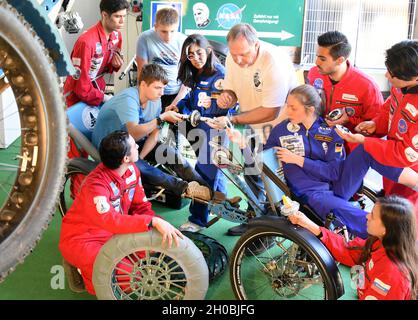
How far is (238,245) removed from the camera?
2752 millimetres

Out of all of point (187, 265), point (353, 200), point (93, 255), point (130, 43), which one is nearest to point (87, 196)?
point (93, 255)

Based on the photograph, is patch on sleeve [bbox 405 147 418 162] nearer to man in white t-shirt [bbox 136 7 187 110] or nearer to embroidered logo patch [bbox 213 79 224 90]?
embroidered logo patch [bbox 213 79 224 90]

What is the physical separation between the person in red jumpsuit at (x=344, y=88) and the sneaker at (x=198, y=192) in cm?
81

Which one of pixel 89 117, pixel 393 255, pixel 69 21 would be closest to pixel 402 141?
pixel 393 255

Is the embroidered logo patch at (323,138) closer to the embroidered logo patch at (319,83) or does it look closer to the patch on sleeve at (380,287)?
the embroidered logo patch at (319,83)

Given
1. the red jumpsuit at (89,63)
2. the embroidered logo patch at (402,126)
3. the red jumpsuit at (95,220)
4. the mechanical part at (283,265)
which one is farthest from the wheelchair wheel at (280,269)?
the red jumpsuit at (89,63)

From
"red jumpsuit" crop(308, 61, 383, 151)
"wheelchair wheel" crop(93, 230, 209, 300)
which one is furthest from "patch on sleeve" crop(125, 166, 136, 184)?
"red jumpsuit" crop(308, 61, 383, 151)

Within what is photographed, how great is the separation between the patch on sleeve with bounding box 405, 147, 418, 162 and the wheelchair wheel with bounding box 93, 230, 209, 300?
1127mm

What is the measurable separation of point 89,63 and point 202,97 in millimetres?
853

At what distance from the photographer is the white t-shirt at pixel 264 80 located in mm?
3258

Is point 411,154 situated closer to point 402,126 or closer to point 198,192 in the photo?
point 402,126

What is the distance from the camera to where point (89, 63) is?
3846 millimetres

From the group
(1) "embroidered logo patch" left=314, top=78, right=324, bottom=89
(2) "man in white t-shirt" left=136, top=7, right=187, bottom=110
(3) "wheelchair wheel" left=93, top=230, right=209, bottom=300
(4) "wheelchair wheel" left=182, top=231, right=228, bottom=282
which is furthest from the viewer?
(2) "man in white t-shirt" left=136, top=7, right=187, bottom=110

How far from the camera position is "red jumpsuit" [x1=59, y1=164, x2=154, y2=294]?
2633mm
